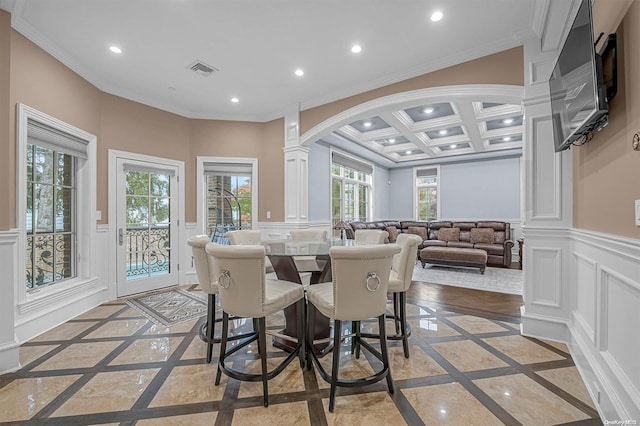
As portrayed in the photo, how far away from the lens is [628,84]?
140 cm

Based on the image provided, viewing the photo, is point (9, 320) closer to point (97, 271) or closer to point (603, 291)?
point (97, 271)

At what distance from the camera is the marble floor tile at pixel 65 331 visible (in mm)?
2664

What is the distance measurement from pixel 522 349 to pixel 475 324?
0.56 m

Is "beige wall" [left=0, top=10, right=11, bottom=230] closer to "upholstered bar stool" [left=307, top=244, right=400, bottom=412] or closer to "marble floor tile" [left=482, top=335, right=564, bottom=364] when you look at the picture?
"upholstered bar stool" [left=307, top=244, right=400, bottom=412]

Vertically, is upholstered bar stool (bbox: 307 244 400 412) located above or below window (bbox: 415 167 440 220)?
below

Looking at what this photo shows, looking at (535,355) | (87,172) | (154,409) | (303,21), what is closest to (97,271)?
(87,172)

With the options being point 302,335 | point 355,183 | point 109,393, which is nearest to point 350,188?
point 355,183

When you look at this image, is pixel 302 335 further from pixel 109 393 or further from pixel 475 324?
pixel 475 324

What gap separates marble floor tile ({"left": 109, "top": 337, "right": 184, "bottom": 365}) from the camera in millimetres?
2253

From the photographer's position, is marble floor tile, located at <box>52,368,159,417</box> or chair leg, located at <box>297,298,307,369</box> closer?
marble floor tile, located at <box>52,368,159,417</box>

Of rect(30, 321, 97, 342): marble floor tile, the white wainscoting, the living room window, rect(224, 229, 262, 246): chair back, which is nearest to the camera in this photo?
the white wainscoting

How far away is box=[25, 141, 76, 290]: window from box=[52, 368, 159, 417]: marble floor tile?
67.3 inches

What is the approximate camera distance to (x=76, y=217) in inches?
139

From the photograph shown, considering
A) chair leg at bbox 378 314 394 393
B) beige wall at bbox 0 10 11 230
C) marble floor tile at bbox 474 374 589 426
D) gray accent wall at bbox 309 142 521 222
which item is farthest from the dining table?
gray accent wall at bbox 309 142 521 222
